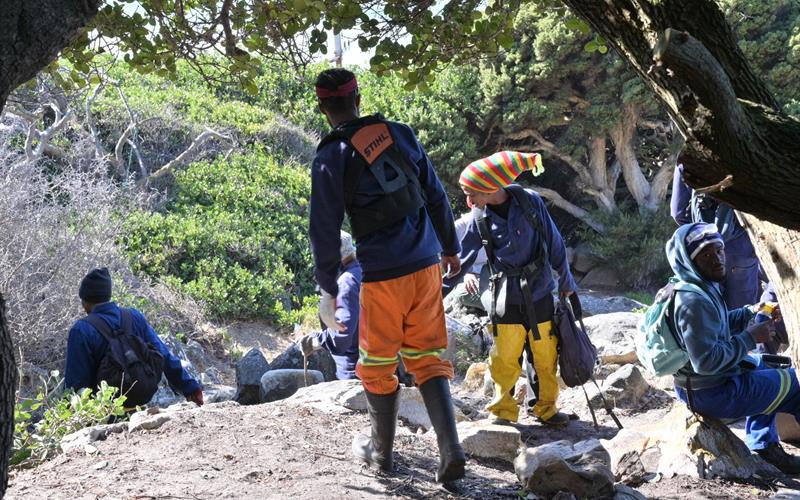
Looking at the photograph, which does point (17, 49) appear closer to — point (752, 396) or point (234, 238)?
point (752, 396)

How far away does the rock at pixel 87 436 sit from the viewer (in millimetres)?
4996

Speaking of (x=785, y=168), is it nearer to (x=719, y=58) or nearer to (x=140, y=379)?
(x=719, y=58)

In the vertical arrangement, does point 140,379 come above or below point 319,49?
below

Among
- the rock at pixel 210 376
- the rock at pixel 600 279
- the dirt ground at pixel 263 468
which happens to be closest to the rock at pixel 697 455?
the dirt ground at pixel 263 468

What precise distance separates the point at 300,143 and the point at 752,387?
14.1 m

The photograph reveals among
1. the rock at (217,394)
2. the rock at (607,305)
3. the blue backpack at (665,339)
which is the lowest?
the rock at (217,394)

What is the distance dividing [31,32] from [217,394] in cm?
688

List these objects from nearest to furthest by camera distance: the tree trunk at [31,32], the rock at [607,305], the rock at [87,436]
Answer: the tree trunk at [31,32]
the rock at [87,436]
the rock at [607,305]

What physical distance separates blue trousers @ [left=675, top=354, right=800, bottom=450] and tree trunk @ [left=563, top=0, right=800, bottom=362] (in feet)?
7.93

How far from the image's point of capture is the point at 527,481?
428cm

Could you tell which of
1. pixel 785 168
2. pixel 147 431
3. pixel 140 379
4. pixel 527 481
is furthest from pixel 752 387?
pixel 140 379

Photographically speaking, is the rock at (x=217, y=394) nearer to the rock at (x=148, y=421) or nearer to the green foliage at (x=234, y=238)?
the green foliage at (x=234, y=238)

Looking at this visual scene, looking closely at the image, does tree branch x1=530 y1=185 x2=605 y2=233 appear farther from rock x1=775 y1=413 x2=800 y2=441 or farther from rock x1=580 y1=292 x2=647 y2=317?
rock x1=775 y1=413 x2=800 y2=441

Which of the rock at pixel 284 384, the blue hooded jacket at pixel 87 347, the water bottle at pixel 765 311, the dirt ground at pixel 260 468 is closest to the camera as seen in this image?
the dirt ground at pixel 260 468
